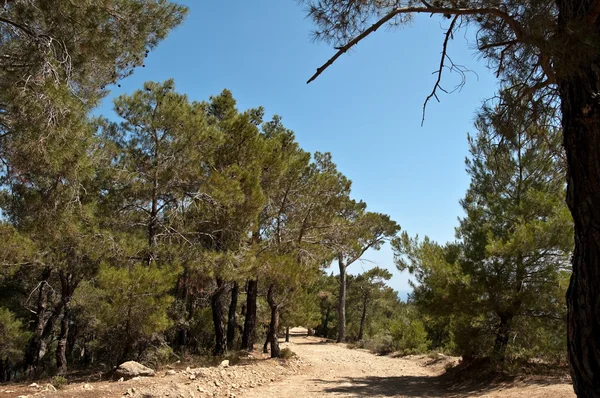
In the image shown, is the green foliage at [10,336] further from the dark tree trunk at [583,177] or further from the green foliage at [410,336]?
the dark tree trunk at [583,177]

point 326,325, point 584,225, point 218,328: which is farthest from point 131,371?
point 326,325

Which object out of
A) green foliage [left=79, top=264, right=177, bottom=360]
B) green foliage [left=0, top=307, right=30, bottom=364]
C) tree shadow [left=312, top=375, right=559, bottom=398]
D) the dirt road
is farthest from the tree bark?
green foliage [left=0, top=307, right=30, bottom=364]

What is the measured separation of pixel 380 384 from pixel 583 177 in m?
8.28

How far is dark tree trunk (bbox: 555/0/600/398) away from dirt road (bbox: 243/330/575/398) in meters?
4.53

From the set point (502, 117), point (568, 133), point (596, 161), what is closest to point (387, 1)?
point (502, 117)

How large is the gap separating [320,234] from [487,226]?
17.3 feet

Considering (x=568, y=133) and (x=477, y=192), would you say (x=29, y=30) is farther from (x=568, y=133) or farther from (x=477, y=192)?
(x=477, y=192)

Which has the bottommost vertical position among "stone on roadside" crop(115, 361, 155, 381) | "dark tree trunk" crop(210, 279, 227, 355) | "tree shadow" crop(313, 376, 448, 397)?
"tree shadow" crop(313, 376, 448, 397)

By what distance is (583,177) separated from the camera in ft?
8.27

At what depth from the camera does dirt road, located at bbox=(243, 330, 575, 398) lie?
23.3ft

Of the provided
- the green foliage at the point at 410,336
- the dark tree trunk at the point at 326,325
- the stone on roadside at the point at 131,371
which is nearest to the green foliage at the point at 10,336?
the stone on roadside at the point at 131,371

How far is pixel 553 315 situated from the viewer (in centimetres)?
812

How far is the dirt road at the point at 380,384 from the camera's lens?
7.09 meters

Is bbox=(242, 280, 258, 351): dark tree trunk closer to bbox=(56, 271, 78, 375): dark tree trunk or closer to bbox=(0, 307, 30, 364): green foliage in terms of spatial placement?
bbox=(56, 271, 78, 375): dark tree trunk
